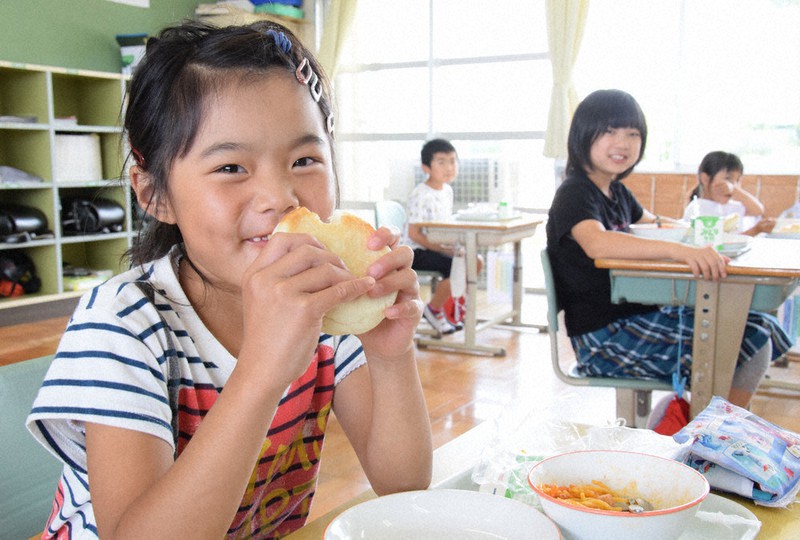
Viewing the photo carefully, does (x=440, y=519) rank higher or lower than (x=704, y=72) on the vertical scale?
lower

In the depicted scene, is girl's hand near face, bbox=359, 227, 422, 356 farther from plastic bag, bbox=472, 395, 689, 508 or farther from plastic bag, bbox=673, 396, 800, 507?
plastic bag, bbox=673, 396, 800, 507

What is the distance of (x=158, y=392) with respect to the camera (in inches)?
30.1

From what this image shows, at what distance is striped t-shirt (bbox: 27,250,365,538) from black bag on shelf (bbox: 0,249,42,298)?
458 centimetres

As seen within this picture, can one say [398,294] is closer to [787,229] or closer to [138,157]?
[138,157]

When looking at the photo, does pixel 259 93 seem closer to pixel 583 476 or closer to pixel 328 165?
pixel 328 165

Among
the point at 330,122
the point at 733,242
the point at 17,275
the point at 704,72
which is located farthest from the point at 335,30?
the point at 330,122

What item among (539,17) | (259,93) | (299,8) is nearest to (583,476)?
(259,93)

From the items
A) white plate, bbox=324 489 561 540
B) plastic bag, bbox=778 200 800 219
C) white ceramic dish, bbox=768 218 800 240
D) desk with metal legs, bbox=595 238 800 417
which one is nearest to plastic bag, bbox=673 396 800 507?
white plate, bbox=324 489 561 540

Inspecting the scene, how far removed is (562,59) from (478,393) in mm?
3164

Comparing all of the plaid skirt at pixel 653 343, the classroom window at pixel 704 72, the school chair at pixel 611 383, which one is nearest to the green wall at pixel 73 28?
the classroom window at pixel 704 72

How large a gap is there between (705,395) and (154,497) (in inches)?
71.9

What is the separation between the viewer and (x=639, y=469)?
0.72m

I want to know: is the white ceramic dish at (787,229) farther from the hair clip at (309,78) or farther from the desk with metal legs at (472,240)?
the hair clip at (309,78)

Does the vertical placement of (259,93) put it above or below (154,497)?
above
